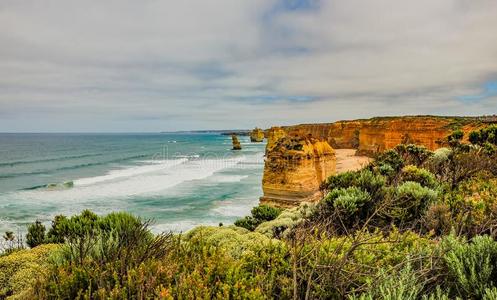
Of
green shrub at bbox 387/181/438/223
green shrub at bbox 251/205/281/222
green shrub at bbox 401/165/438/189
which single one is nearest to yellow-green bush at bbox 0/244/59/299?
green shrub at bbox 387/181/438/223

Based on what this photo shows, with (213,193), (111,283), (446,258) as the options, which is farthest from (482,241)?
(213,193)

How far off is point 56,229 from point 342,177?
27.8 feet

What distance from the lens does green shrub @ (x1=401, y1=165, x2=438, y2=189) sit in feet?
31.5

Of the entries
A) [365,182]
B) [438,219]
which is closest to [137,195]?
[365,182]

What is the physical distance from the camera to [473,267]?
117 inches

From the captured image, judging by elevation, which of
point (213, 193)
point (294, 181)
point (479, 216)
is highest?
point (479, 216)

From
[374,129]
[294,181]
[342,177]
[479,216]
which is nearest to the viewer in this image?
[479,216]

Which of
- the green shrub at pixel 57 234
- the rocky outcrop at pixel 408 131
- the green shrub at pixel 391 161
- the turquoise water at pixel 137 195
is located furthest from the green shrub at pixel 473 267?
the rocky outcrop at pixel 408 131

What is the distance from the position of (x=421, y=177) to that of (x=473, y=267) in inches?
308

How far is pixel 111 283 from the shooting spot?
3.34m

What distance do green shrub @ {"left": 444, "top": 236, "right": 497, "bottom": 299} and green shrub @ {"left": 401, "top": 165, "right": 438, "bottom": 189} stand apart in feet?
21.3

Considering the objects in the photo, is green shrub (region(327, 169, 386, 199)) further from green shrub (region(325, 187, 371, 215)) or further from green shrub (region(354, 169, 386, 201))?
green shrub (region(325, 187, 371, 215))

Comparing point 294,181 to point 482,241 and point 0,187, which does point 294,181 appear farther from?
point 0,187

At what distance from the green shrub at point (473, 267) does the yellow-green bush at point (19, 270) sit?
16.5ft
